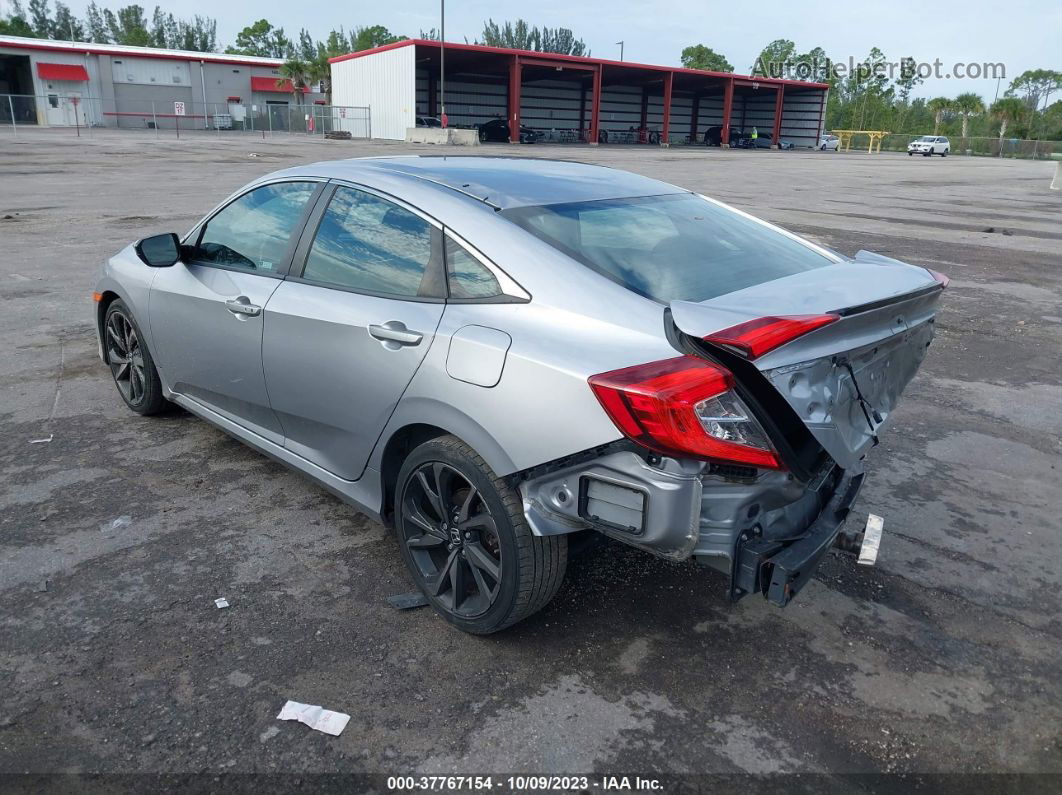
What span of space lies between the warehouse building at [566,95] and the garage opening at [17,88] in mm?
21228

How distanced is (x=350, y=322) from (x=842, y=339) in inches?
68.1

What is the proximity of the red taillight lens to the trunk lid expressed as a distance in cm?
3

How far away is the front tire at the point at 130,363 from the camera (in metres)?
4.69

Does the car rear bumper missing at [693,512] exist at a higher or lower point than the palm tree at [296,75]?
lower

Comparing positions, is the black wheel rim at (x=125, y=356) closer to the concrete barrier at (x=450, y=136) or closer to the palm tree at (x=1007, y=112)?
the concrete barrier at (x=450, y=136)

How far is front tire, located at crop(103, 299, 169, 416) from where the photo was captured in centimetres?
469

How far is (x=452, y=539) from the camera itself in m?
2.94

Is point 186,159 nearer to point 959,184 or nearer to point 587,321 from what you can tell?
point 959,184

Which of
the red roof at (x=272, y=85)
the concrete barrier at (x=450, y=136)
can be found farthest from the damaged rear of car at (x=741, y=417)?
the red roof at (x=272, y=85)

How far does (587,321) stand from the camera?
2555 mm

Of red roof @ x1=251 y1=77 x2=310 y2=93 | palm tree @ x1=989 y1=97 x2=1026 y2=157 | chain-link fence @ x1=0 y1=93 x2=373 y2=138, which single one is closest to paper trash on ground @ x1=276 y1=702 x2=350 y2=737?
chain-link fence @ x1=0 y1=93 x2=373 y2=138

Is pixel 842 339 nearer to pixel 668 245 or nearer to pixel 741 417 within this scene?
pixel 741 417

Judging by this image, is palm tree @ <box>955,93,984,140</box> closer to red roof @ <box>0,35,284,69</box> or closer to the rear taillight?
red roof @ <box>0,35,284,69</box>

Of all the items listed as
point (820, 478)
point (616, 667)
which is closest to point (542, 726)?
point (616, 667)
